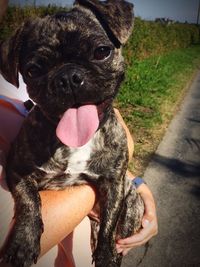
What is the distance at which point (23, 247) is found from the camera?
6.75 feet

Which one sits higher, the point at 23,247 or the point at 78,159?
the point at 78,159

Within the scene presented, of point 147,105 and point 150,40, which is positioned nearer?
point 147,105

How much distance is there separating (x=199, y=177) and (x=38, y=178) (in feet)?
11.4

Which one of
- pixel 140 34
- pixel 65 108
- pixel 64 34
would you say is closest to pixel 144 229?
pixel 65 108

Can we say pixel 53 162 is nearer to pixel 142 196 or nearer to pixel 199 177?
pixel 142 196

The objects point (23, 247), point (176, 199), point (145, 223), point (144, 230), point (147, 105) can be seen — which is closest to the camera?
point (23, 247)

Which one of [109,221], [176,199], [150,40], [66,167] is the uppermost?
[66,167]

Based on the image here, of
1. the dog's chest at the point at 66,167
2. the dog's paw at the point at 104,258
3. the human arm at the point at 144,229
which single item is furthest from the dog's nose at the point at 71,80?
the dog's paw at the point at 104,258

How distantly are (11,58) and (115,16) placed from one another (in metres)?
0.73

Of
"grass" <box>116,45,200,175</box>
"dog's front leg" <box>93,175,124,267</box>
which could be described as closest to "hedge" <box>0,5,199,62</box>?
"grass" <box>116,45,200,175</box>

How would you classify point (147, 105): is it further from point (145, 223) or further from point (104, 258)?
point (104, 258)

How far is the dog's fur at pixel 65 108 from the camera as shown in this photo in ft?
6.96

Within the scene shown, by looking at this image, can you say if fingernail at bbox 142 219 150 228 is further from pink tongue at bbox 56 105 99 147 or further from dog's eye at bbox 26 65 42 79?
dog's eye at bbox 26 65 42 79

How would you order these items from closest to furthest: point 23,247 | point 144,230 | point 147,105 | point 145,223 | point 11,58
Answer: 1. point 23,247
2. point 11,58
3. point 144,230
4. point 145,223
5. point 147,105
